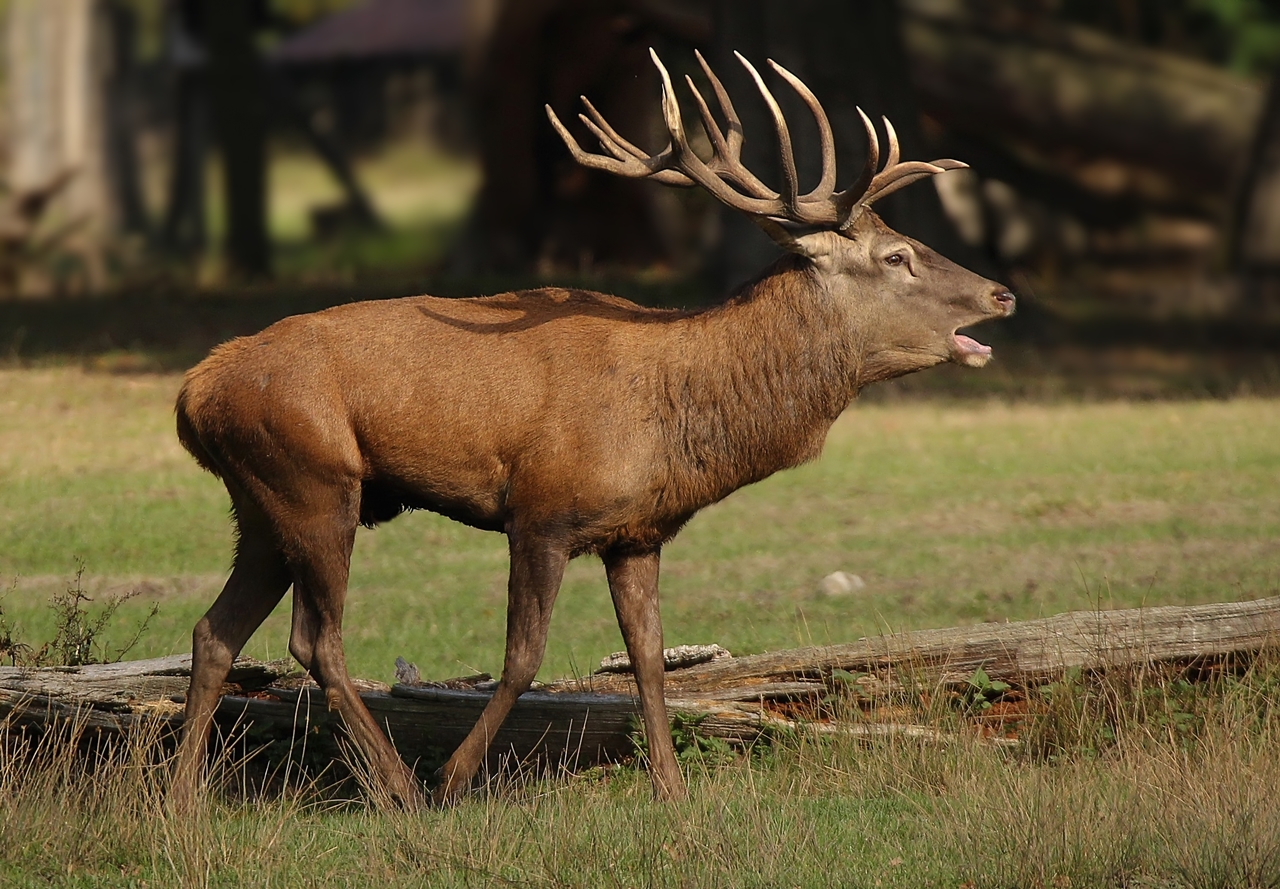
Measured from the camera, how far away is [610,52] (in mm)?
23141

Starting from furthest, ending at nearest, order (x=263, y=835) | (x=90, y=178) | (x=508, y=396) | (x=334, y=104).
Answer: (x=334, y=104) < (x=90, y=178) < (x=508, y=396) < (x=263, y=835)

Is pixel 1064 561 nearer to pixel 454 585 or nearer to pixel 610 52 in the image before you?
pixel 454 585

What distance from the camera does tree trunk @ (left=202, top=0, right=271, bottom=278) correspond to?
26.6m

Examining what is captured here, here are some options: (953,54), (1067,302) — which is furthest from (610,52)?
(1067,302)

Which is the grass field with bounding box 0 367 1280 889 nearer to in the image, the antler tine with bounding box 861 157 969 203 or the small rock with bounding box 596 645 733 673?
the small rock with bounding box 596 645 733 673

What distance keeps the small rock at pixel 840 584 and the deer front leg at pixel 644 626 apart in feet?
13.8

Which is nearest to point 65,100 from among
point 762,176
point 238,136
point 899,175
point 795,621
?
point 238,136

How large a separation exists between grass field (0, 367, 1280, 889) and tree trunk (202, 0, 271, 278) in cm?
969

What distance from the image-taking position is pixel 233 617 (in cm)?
760

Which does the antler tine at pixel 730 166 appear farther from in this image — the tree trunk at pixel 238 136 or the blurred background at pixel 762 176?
the tree trunk at pixel 238 136

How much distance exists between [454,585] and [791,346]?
508cm

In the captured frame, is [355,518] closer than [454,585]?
Result: Yes

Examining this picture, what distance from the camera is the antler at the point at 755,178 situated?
739 cm

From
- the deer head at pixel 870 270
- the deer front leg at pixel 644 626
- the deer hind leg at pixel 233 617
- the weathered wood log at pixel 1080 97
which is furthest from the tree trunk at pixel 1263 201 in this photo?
the deer hind leg at pixel 233 617
